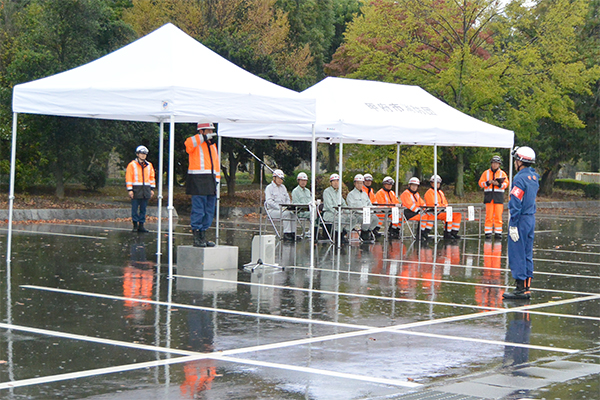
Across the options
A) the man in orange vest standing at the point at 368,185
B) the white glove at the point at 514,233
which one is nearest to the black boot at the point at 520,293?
the white glove at the point at 514,233

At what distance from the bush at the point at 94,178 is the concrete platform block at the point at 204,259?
2168cm

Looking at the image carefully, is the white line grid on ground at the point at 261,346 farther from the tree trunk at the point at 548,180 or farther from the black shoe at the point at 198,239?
the tree trunk at the point at 548,180

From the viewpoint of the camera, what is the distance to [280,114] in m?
12.9

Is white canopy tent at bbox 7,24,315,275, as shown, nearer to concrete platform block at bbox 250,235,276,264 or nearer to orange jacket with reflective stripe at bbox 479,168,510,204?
concrete platform block at bbox 250,235,276,264

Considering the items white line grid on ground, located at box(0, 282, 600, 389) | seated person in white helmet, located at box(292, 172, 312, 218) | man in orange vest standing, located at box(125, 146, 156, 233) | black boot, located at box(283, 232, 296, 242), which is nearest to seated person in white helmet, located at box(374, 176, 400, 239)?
seated person in white helmet, located at box(292, 172, 312, 218)

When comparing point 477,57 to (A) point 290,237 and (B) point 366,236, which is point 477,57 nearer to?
(B) point 366,236

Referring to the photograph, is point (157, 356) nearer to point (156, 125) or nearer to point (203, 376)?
point (203, 376)

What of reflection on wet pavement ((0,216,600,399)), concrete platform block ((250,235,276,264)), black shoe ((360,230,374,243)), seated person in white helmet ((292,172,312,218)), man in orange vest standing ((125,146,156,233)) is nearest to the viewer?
reflection on wet pavement ((0,216,600,399))

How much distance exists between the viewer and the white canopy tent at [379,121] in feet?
56.3

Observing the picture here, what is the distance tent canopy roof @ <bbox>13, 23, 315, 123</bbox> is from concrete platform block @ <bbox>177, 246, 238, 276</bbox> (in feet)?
6.83

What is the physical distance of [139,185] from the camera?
20.1m

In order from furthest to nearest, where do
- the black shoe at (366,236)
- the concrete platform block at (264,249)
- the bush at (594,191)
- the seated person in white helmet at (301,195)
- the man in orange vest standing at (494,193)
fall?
the bush at (594,191) < the man in orange vest standing at (494,193) < the black shoe at (366,236) < the seated person in white helmet at (301,195) < the concrete platform block at (264,249)

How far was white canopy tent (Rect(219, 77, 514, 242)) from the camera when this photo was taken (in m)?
17.2

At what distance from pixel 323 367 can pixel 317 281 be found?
539 centimetres
